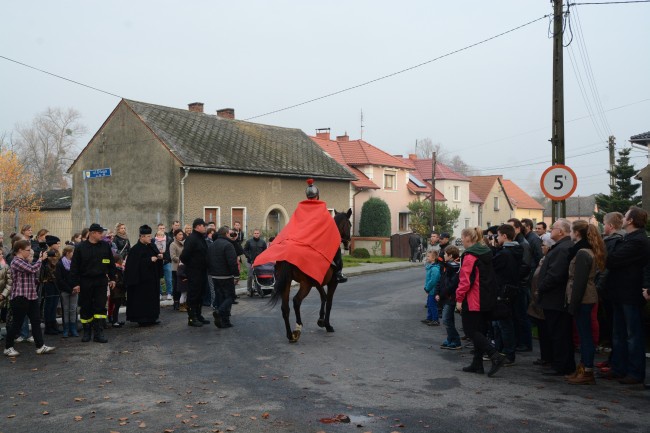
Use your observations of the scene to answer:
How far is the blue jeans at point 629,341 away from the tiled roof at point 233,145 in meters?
22.2

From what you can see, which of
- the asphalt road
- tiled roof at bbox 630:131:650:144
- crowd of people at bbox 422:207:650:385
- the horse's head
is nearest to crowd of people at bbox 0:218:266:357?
the asphalt road

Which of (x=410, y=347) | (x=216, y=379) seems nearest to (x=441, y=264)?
(x=410, y=347)

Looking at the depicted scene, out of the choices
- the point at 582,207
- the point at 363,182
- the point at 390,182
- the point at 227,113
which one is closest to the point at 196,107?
the point at 227,113

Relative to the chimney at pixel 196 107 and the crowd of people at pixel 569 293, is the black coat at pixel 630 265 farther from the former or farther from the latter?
the chimney at pixel 196 107

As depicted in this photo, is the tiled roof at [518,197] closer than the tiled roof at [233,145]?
No

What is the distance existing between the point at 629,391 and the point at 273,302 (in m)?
5.73

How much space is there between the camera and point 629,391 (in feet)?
23.7

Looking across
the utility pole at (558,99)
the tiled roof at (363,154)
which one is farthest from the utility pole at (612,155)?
the utility pole at (558,99)

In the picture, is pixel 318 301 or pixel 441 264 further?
pixel 318 301

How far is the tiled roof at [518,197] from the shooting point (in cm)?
7856

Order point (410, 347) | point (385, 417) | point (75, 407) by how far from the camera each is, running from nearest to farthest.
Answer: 1. point (385, 417)
2. point (75, 407)
3. point (410, 347)

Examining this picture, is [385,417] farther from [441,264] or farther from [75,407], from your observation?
[441,264]

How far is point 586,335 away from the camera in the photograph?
→ 25.5 ft

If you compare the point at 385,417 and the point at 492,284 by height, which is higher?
the point at 492,284
